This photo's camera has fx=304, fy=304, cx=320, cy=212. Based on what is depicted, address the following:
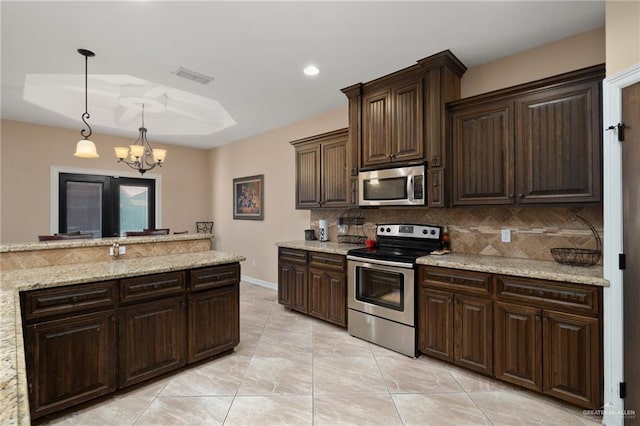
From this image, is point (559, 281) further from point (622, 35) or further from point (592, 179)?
point (622, 35)

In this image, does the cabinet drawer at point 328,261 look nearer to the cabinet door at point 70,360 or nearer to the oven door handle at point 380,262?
the oven door handle at point 380,262

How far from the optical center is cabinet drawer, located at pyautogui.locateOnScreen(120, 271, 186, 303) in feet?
7.38

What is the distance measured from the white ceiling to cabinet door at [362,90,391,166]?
252mm

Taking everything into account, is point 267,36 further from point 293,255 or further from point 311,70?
point 293,255

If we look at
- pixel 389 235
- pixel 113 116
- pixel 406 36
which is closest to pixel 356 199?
pixel 389 235

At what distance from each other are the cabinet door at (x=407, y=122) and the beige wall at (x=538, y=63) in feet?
1.76

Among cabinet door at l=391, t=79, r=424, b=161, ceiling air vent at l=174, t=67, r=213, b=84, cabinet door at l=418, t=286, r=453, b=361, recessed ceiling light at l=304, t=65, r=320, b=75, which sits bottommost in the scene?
cabinet door at l=418, t=286, r=453, b=361

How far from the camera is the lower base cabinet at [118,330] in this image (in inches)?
75.8

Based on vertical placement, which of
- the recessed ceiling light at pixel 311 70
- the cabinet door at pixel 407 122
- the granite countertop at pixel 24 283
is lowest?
the granite countertop at pixel 24 283

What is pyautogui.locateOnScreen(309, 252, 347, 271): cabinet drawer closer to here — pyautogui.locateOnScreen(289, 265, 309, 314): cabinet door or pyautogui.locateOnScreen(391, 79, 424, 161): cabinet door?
pyautogui.locateOnScreen(289, 265, 309, 314): cabinet door

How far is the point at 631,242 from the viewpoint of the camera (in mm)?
1785

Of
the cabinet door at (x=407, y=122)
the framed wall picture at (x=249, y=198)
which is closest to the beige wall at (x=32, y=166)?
the framed wall picture at (x=249, y=198)

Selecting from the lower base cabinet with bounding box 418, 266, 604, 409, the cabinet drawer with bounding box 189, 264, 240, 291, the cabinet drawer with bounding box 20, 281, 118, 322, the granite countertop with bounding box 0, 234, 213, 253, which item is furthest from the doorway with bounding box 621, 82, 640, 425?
the granite countertop with bounding box 0, 234, 213, 253

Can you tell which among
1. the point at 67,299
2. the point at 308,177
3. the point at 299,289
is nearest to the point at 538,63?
the point at 308,177
